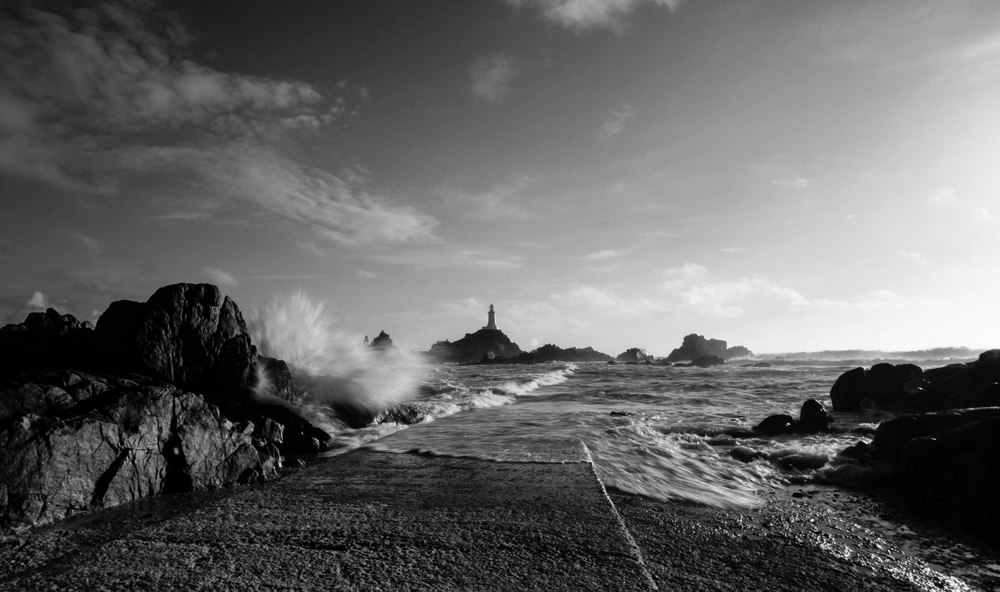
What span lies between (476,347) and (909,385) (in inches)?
3585

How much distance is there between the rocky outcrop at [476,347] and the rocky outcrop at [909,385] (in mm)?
85700

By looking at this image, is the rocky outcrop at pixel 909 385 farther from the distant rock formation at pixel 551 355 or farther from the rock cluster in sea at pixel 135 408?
the distant rock formation at pixel 551 355

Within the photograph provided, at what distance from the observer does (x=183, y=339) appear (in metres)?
5.82

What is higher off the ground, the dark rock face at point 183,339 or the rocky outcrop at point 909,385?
the dark rock face at point 183,339

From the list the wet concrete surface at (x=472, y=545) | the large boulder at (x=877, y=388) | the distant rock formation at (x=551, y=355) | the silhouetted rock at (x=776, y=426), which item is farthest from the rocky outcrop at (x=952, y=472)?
the distant rock formation at (x=551, y=355)

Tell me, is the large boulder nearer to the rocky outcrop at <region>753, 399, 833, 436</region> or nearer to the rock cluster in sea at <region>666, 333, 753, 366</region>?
the rocky outcrop at <region>753, 399, 833, 436</region>

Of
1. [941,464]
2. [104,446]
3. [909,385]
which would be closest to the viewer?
[104,446]

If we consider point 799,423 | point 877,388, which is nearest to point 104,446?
point 799,423

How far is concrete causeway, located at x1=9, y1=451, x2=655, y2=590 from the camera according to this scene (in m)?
2.42

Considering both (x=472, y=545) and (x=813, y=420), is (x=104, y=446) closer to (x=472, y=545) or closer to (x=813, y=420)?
(x=472, y=545)

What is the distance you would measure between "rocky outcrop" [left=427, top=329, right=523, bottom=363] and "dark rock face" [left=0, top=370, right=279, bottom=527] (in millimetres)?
93792

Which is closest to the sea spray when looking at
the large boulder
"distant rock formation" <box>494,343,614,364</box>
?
the large boulder

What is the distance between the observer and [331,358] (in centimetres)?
859

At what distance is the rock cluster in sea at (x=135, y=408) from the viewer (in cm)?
331
